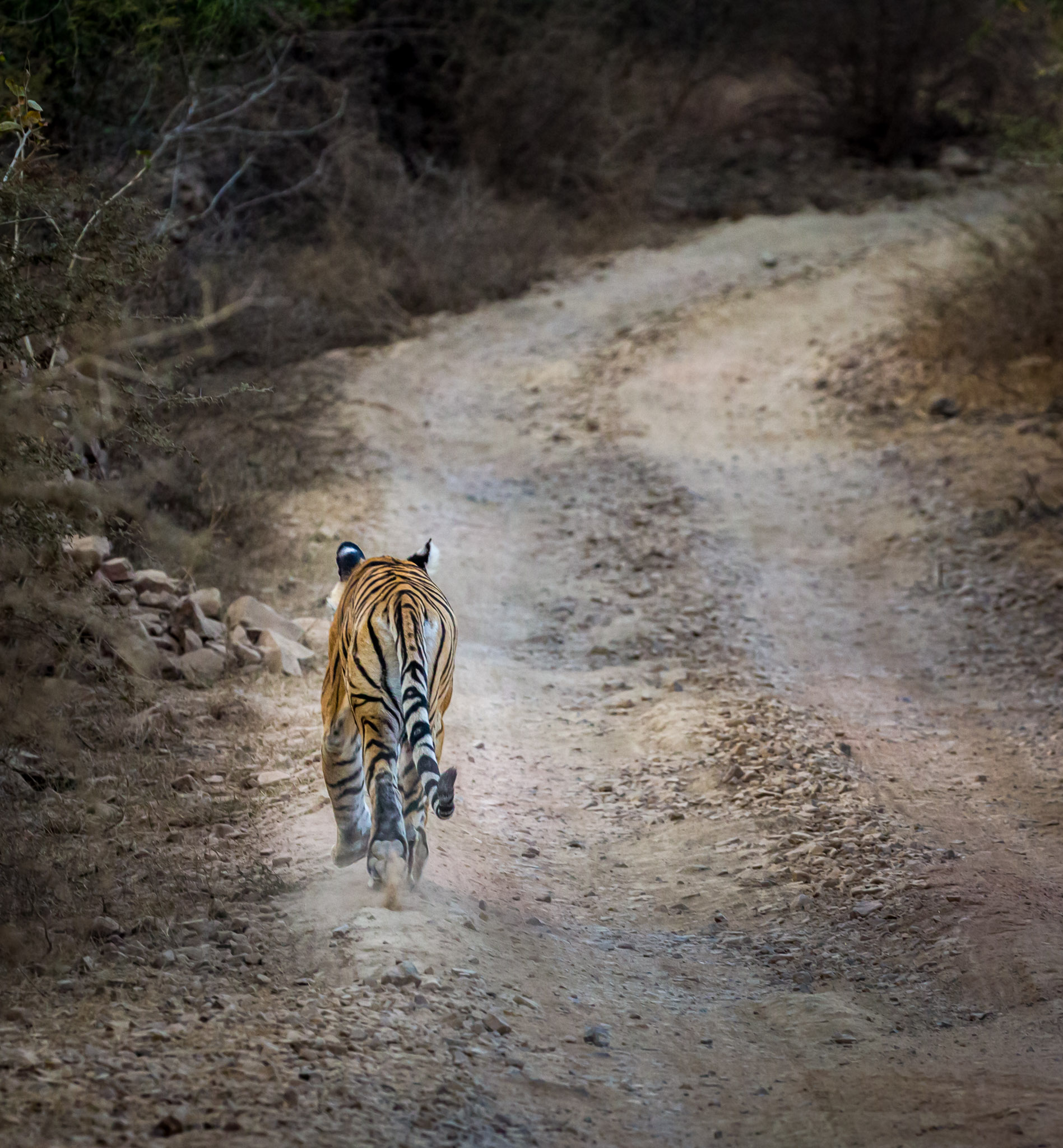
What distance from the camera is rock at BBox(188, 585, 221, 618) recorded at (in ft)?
26.3

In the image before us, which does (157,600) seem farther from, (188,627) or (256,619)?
(256,619)

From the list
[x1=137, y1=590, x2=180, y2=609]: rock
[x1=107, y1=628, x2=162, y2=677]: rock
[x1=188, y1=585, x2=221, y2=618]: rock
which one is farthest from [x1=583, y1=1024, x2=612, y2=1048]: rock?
[x1=188, y1=585, x2=221, y2=618]: rock

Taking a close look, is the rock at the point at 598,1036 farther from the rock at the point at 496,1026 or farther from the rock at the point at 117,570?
the rock at the point at 117,570

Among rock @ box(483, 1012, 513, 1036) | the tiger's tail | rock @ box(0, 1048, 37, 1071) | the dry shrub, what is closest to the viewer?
rock @ box(0, 1048, 37, 1071)

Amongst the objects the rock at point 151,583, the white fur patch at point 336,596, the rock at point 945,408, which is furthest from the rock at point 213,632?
the rock at point 945,408

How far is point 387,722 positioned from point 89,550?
3375mm

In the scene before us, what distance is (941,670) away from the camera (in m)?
8.59

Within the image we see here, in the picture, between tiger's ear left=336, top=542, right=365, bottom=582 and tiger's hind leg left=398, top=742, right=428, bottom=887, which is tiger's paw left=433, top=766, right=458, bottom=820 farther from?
tiger's ear left=336, top=542, right=365, bottom=582

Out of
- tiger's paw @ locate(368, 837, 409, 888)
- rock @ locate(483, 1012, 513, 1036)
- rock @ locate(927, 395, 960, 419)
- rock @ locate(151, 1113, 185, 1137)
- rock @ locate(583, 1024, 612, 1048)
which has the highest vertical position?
rock @ locate(927, 395, 960, 419)

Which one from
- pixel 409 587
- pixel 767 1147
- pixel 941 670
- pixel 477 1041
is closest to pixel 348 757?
pixel 409 587

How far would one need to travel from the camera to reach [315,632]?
8352 mm

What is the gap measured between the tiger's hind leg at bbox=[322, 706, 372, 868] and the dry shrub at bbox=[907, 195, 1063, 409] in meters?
9.65

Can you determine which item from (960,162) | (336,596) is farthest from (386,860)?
(960,162)

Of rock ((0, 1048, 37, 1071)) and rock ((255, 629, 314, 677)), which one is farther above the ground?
rock ((255, 629, 314, 677))
